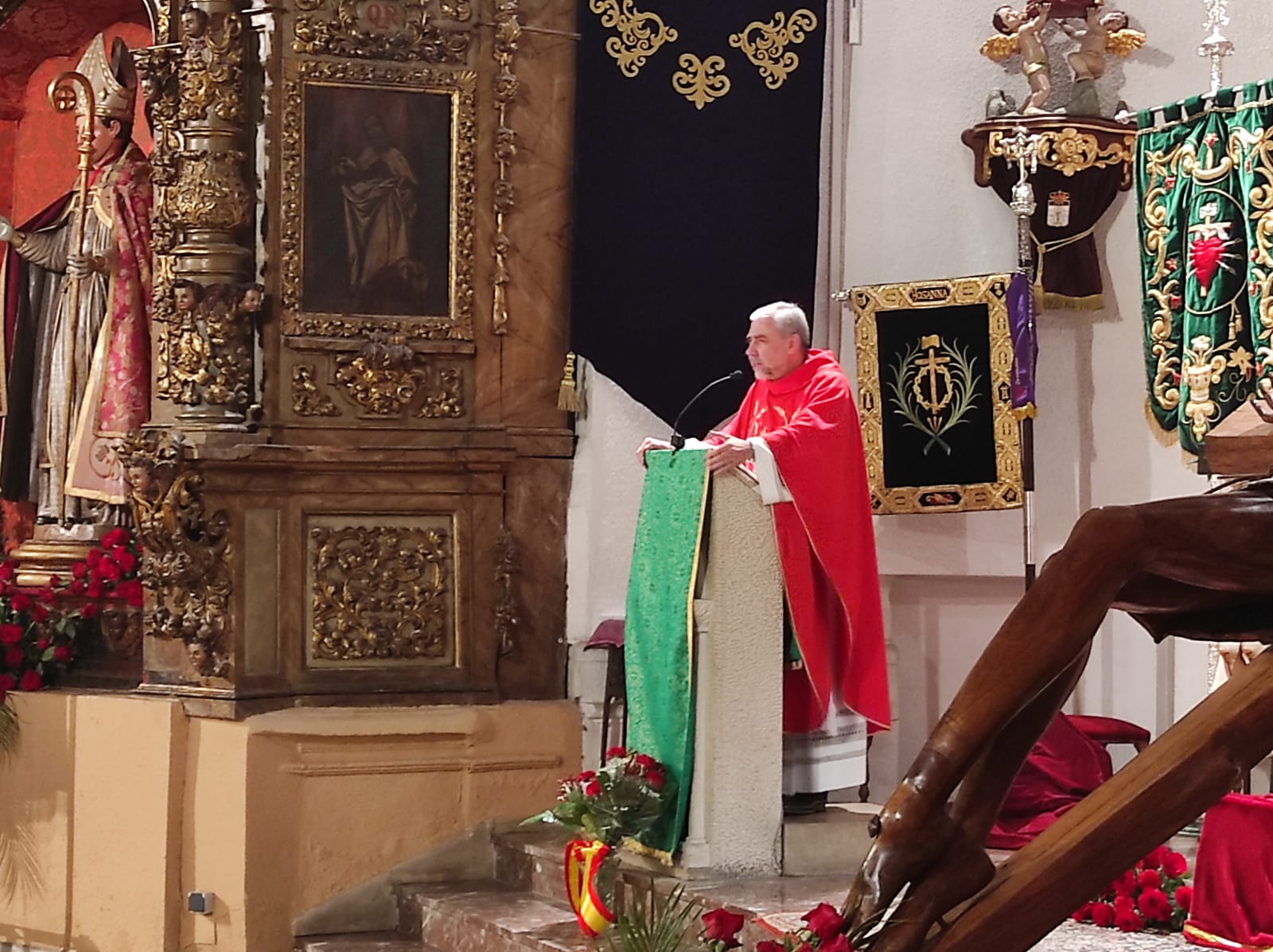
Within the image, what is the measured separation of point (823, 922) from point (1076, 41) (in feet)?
20.6

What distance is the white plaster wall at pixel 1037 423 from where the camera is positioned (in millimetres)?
7332

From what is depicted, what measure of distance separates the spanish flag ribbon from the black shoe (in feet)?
2.45

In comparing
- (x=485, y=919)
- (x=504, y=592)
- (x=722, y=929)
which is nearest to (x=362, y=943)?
(x=485, y=919)

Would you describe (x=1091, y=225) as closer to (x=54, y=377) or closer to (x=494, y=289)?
(x=494, y=289)

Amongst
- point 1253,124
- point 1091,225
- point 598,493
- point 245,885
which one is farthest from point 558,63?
point 245,885

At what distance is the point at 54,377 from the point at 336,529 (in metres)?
1.96

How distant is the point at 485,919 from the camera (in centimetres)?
620

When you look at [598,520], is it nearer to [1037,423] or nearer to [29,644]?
[1037,423]

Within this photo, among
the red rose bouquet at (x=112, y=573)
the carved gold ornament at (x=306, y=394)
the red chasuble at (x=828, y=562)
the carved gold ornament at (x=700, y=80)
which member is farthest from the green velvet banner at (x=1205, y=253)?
the red rose bouquet at (x=112, y=573)

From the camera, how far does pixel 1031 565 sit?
7250 mm

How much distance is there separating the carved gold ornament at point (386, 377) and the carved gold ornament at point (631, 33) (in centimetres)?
153

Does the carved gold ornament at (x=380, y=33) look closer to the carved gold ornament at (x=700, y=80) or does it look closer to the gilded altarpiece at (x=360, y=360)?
the gilded altarpiece at (x=360, y=360)

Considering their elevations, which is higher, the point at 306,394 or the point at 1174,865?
the point at 306,394

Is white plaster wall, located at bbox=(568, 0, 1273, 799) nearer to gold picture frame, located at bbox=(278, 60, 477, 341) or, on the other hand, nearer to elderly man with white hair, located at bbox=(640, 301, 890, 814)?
gold picture frame, located at bbox=(278, 60, 477, 341)
